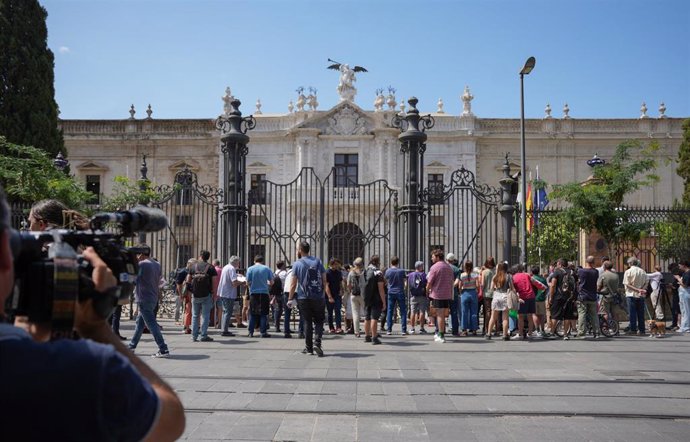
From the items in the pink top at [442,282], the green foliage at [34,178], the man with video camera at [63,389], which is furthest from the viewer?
the green foliage at [34,178]

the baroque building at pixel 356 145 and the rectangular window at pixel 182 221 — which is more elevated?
the baroque building at pixel 356 145

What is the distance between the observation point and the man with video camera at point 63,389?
1.47m

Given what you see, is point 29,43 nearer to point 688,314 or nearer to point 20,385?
point 688,314

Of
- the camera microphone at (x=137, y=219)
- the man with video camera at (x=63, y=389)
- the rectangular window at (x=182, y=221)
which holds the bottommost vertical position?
the man with video camera at (x=63, y=389)

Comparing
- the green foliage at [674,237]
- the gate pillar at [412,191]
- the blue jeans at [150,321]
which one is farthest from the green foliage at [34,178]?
the green foliage at [674,237]

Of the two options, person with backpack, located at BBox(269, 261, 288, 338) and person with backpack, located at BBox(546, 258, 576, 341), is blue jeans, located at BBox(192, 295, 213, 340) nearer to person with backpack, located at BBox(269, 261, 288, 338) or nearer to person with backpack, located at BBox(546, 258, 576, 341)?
person with backpack, located at BBox(269, 261, 288, 338)

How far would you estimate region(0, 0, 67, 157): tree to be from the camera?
2508cm

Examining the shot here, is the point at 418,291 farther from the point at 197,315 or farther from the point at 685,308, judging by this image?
the point at 685,308

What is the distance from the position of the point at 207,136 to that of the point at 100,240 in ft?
120

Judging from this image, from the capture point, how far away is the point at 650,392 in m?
7.24

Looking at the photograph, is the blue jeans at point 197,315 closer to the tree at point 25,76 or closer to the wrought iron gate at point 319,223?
the wrought iron gate at point 319,223

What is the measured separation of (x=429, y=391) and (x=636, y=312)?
9.53 metres

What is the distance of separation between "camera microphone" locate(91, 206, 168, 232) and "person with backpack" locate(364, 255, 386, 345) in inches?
380

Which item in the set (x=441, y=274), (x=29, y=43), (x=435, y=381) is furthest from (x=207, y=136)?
(x=435, y=381)
